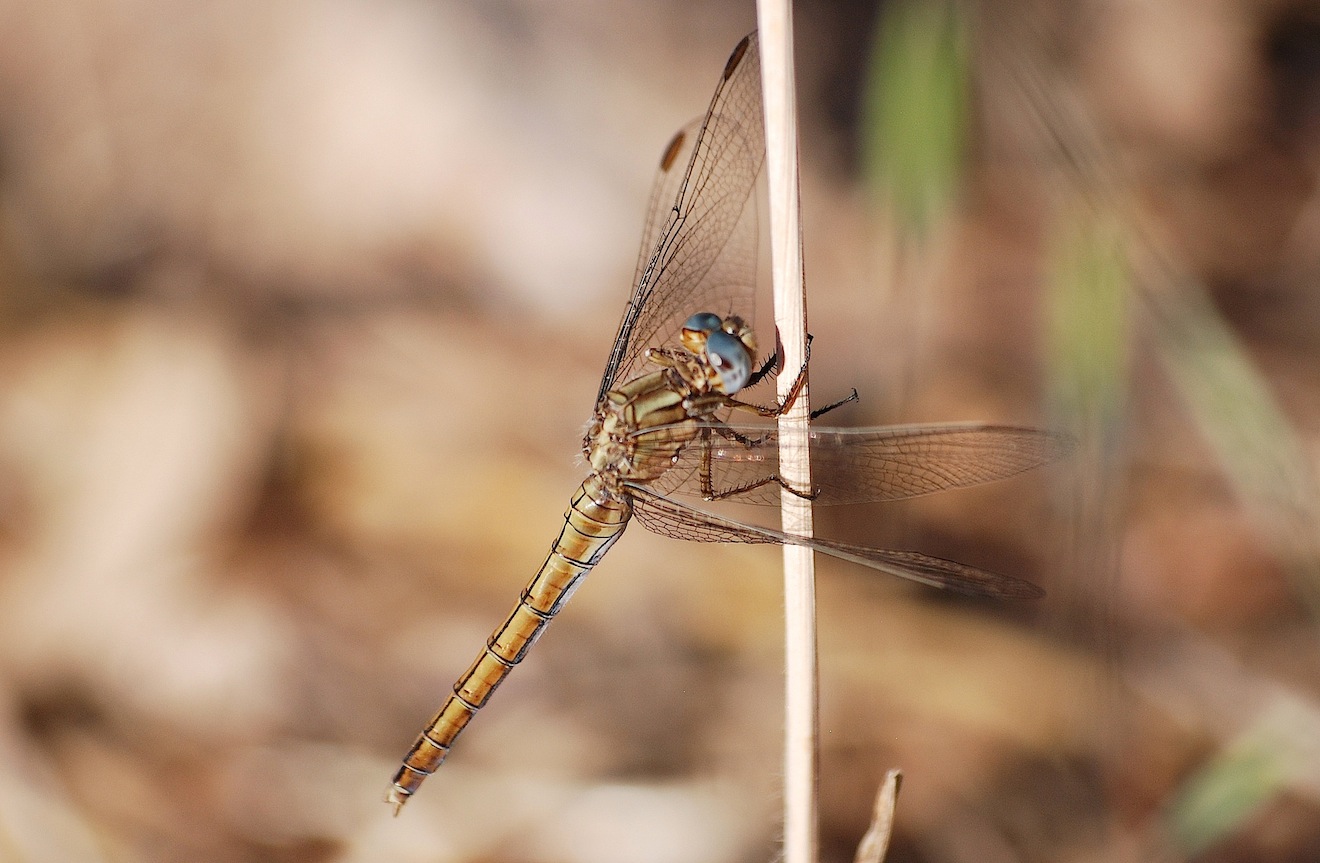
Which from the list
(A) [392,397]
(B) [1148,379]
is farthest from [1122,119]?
(A) [392,397]

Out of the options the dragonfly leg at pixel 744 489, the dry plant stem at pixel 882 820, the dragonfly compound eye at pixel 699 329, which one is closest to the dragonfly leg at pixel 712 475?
the dragonfly leg at pixel 744 489

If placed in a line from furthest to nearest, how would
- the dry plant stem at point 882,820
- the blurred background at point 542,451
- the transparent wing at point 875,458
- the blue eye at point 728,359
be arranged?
the blurred background at point 542,451, the blue eye at point 728,359, the transparent wing at point 875,458, the dry plant stem at point 882,820

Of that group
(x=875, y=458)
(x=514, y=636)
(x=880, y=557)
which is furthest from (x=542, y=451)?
(x=880, y=557)

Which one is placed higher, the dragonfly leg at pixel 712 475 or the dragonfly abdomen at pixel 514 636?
the dragonfly leg at pixel 712 475

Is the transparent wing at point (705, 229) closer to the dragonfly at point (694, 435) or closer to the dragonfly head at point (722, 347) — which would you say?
the dragonfly at point (694, 435)

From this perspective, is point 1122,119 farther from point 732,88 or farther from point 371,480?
point 371,480

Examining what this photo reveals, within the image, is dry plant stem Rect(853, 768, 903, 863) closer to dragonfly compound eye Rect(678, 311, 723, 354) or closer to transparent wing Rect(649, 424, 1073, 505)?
transparent wing Rect(649, 424, 1073, 505)

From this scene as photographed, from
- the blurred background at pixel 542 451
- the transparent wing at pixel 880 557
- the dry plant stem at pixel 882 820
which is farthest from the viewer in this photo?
the blurred background at pixel 542 451
